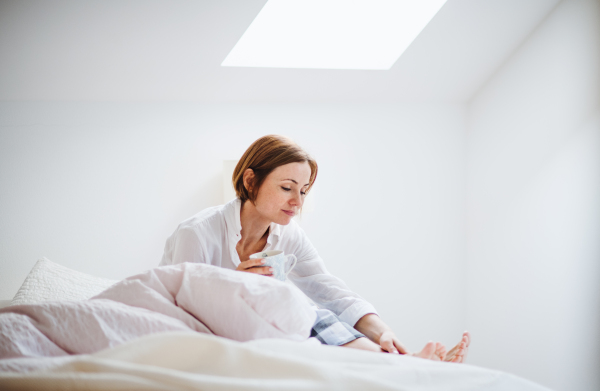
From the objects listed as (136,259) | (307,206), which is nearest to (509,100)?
(307,206)

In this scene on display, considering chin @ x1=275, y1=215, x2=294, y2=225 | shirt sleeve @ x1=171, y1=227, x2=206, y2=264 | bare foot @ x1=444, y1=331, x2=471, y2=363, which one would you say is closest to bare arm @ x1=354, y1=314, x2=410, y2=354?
bare foot @ x1=444, y1=331, x2=471, y2=363

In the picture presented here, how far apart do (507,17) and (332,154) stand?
122 cm

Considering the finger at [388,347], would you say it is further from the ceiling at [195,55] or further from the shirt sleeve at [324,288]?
the ceiling at [195,55]

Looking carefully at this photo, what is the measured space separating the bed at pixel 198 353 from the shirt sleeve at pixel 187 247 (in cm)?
54

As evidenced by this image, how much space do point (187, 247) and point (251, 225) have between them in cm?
28

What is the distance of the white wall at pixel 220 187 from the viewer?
2.59m

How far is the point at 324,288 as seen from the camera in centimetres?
Answer: 155

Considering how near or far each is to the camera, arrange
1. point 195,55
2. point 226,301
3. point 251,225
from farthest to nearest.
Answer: point 195,55
point 251,225
point 226,301

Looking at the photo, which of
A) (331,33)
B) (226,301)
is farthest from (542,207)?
(226,301)

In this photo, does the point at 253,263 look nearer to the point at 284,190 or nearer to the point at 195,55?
the point at 284,190

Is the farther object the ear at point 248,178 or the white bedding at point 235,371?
the ear at point 248,178

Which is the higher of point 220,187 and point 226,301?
point 220,187

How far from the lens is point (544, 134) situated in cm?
254

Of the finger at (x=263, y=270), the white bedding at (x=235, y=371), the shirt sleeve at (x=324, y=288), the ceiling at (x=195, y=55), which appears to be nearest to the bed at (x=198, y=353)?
the white bedding at (x=235, y=371)
